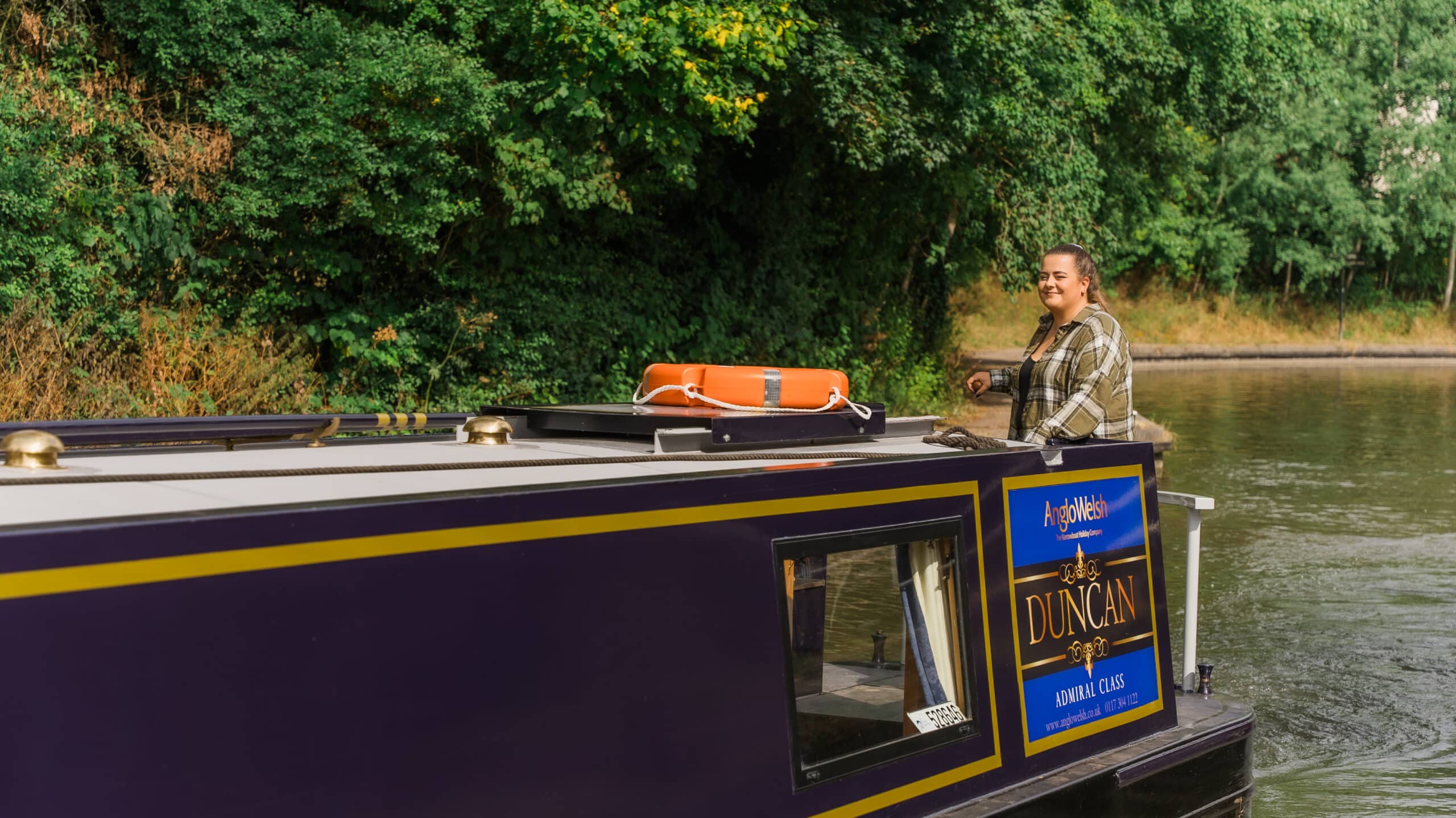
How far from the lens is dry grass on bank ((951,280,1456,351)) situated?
37.2 meters

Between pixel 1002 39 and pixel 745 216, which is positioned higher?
pixel 1002 39

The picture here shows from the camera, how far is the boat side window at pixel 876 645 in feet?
11.5

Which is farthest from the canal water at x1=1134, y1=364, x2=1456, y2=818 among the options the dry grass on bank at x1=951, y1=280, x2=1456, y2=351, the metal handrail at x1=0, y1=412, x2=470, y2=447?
the dry grass on bank at x1=951, y1=280, x2=1456, y2=351

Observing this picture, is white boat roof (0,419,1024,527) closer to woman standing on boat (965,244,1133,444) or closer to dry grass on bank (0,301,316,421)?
woman standing on boat (965,244,1133,444)

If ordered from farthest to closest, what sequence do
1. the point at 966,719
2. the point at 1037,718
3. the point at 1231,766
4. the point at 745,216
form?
the point at 745,216
the point at 1231,766
the point at 1037,718
the point at 966,719

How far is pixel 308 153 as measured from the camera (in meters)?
11.1

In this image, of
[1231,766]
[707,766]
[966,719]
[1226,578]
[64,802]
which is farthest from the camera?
[1226,578]

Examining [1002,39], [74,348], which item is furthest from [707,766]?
[1002,39]

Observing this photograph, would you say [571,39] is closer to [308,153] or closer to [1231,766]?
[308,153]

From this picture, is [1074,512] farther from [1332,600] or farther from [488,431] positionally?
[1332,600]

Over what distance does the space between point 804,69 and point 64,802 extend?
466 inches

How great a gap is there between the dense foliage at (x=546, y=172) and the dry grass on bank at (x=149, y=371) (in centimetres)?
19

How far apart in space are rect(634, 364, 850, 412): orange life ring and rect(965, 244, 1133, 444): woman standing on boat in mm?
755

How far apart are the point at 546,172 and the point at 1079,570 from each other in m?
8.28
